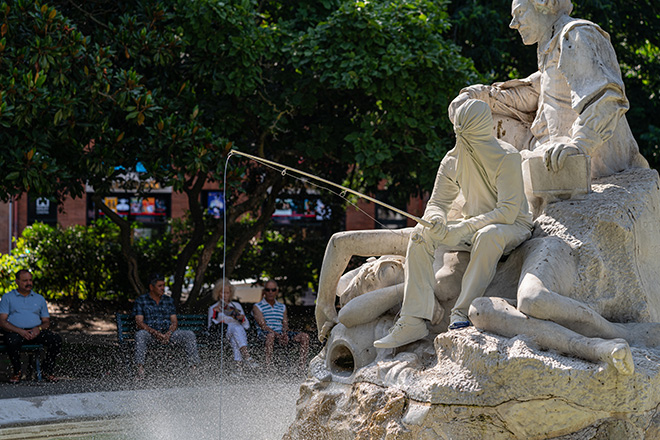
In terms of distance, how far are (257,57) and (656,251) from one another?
650cm

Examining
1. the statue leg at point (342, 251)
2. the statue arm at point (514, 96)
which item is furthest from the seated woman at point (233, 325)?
the statue arm at point (514, 96)

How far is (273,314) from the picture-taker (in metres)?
10.8

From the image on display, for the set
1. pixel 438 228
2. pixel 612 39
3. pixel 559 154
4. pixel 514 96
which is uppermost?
pixel 612 39

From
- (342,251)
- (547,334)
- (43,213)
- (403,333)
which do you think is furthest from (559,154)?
(43,213)

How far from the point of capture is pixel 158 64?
38.1 ft

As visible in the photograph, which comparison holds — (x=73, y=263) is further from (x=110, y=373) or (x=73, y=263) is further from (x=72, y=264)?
(x=110, y=373)

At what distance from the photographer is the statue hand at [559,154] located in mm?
6207

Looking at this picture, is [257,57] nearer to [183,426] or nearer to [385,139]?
[385,139]

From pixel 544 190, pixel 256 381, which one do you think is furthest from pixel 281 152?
pixel 544 190

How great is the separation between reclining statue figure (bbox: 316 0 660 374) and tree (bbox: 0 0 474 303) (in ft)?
14.4

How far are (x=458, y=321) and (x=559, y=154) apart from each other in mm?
1386

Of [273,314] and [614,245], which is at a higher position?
[614,245]

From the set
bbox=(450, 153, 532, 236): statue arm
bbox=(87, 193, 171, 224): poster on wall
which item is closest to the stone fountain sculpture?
bbox=(450, 153, 532, 236): statue arm

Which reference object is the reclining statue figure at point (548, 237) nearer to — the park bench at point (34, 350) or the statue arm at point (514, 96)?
the statue arm at point (514, 96)
